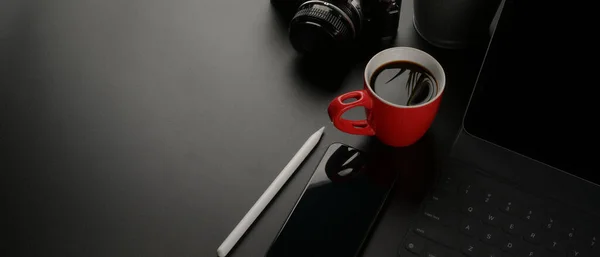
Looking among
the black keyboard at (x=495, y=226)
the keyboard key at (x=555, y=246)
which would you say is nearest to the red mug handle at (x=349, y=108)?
the black keyboard at (x=495, y=226)

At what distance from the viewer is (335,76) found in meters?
0.71

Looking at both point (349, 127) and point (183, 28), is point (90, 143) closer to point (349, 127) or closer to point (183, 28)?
point (183, 28)

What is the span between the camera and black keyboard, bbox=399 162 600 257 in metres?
0.55

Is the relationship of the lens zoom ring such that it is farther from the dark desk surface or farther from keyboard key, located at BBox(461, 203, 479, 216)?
keyboard key, located at BBox(461, 203, 479, 216)

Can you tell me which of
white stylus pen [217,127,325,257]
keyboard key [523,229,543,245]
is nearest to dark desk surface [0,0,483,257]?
white stylus pen [217,127,325,257]

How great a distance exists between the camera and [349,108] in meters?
0.59

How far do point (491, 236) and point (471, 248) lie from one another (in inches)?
1.0

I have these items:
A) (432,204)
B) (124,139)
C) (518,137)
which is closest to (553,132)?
(518,137)

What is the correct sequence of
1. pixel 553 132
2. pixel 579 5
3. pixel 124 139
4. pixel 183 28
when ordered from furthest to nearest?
pixel 183 28 → pixel 124 139 → pixel 553 132 → pixel 579 5

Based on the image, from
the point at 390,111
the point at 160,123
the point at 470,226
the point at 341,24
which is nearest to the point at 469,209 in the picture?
the point at 470,226

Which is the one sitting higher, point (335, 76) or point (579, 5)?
point (579, 5)

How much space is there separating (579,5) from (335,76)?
32 centimetres

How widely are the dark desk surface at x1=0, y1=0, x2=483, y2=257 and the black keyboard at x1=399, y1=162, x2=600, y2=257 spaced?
30 mm

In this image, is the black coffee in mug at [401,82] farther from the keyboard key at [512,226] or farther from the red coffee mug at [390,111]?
the keyboard key at [512,226]
